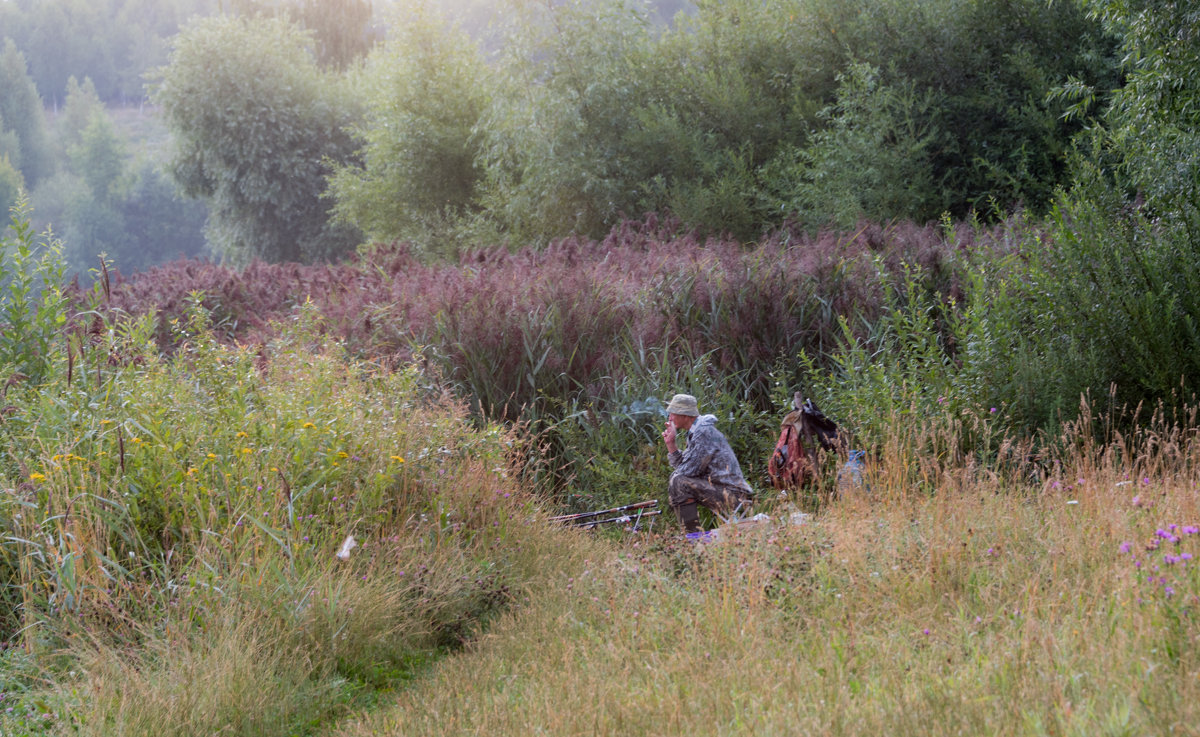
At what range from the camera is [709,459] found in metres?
6.08

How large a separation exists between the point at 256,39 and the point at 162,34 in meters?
84.6

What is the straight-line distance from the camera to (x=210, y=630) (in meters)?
3.73

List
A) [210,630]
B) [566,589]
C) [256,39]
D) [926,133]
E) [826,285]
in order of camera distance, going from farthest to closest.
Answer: [256,39], [926,133], [826,285], [566,589], [210,630]

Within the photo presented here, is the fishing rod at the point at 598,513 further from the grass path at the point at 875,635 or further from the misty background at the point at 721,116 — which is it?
the misty background at the point at 721,116

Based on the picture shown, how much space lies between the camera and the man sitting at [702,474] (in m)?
6.09

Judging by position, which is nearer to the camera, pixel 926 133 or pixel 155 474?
pixel 155 474

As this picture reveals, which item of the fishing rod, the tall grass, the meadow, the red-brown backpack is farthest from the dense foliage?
the tall grass

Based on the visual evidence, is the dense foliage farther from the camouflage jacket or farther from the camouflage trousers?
the camouflage trousers

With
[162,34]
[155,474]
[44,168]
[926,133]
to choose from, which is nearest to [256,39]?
[926,133]

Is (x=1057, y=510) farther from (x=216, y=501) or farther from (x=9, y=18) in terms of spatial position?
(x=9, y=18)

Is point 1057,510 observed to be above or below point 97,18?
below

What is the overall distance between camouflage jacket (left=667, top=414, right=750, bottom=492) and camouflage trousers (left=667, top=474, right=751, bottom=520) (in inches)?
1.2

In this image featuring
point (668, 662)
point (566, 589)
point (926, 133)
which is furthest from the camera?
point (926, 133)

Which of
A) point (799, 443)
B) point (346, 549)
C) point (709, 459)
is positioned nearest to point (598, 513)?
point (709, 459)
